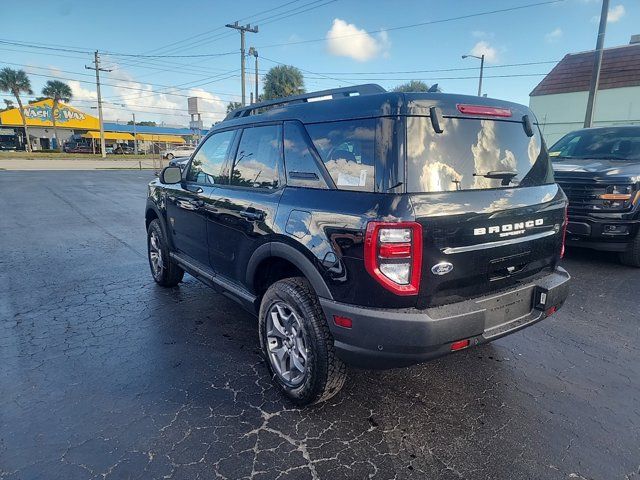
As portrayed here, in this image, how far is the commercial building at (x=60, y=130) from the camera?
5547cm

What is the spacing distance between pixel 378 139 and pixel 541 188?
4.48 ft

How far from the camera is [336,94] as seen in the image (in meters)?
2.89

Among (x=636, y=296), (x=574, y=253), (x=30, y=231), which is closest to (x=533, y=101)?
(x=574, y=253)

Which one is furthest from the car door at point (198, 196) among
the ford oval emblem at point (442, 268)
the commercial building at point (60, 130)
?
the commercial building at point (60, 130)

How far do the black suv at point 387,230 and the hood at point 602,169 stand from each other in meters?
3.05

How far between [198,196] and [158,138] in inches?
2804

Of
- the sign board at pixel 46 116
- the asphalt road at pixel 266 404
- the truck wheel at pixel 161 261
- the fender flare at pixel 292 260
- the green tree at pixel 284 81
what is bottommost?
the asphalt road at pixel 266 404

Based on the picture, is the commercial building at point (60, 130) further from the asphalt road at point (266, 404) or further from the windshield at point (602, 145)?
the asphalt road at point (266, 404)

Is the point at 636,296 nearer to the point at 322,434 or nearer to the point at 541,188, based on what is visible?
the point at 541,188

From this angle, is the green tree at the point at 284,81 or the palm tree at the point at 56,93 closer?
the green tree at the point at 284,81

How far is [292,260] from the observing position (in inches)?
105

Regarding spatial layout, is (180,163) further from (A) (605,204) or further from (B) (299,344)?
(A) (605,204)

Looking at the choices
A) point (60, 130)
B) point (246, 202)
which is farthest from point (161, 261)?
point (60, 130)

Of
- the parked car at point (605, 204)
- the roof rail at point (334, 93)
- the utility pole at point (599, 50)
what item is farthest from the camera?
the utility pole at point (599, 50)
